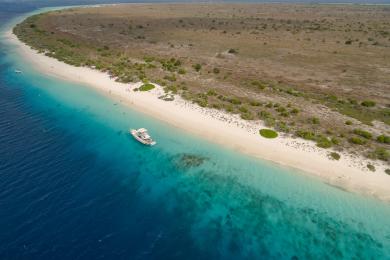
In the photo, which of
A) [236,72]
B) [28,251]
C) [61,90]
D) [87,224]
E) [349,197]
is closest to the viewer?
[28,251]

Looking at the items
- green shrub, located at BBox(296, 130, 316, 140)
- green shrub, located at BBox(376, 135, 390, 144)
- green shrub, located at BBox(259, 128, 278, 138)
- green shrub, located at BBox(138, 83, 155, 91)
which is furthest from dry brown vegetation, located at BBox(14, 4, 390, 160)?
green shrub, located at BBox(138, 83, 155, 91)

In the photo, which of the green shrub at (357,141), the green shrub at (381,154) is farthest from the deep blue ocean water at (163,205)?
the green shrub at (357,141)

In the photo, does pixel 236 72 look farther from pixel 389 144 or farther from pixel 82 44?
pixel 82 44

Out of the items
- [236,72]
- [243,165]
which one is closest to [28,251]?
[243,165]

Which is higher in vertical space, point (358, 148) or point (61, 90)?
point (358, 148)

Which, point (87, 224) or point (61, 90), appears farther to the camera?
point (61, 90)

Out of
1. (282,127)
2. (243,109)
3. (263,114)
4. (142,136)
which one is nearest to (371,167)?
(282,127)

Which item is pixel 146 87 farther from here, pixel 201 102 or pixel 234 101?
pixel 234 101

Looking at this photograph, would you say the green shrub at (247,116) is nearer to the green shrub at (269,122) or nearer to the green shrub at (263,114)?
the green shrub at (263,114)
